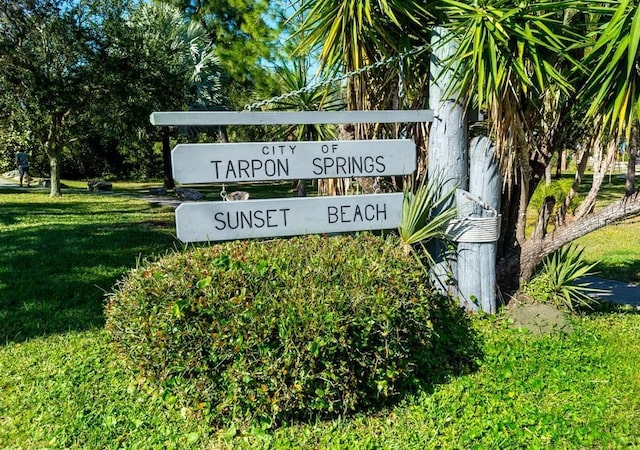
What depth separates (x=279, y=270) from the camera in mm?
3242

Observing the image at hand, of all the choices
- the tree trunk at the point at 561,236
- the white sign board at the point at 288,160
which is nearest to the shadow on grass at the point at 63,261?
the white sign board at the point at 288,160

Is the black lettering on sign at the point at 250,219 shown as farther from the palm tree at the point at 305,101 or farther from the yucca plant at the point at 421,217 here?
the palm tree at the point at 305,101

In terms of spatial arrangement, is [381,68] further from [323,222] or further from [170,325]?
[170,325]

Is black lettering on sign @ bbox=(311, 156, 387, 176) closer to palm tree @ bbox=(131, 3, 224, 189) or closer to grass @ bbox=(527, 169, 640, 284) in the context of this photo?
grass @ bbox=(527, 169, 640, 284)

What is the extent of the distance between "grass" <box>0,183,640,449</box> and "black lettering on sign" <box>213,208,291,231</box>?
1.18 meters

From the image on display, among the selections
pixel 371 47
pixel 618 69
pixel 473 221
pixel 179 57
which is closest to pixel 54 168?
pixel 179 57

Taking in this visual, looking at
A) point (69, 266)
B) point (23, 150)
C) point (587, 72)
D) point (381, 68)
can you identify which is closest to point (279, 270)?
point (381, 68)

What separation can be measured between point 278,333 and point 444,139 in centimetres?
224

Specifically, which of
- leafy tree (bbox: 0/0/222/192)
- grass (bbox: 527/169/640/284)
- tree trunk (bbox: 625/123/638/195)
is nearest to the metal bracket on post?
tree trunk (bbox: 625/123/638/195)

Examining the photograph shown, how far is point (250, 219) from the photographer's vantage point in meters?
3.52

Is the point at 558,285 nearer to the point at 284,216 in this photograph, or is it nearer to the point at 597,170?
the point at 597,170

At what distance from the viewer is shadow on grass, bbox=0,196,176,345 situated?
4516mm

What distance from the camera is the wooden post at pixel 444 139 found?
3945 millimetres

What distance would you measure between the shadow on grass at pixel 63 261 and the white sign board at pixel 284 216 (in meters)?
1.78
